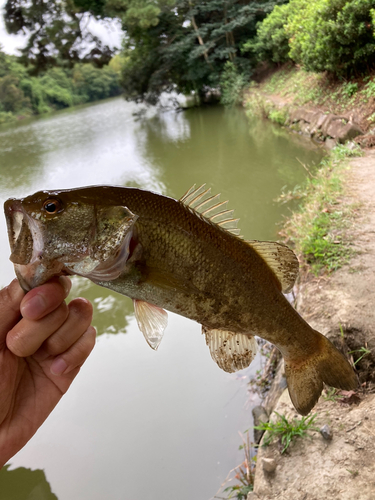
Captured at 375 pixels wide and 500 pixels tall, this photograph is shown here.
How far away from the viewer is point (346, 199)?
5.15m

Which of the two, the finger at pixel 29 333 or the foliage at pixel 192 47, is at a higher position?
the foliage at pixel 192 47

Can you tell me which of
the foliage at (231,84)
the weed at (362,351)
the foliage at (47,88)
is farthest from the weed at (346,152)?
the foliage at (47,88)

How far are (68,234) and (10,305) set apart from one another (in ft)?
1.40

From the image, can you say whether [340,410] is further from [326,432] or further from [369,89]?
[369,89]

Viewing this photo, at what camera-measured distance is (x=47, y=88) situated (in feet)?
175

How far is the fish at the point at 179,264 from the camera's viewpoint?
1.18 metres

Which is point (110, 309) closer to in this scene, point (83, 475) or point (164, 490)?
point (83, 475)

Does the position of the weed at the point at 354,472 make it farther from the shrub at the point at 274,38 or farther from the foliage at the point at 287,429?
the shrub at the point at 274,38

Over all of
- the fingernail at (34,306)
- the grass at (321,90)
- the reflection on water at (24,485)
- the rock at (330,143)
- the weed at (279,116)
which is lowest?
the reflection on water at (24,485)

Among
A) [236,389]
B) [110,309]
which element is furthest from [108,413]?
[110,309]

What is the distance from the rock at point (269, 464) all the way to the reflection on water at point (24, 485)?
199cm

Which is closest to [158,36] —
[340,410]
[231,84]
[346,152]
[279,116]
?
[231,84]

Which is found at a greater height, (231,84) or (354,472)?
(231,84)

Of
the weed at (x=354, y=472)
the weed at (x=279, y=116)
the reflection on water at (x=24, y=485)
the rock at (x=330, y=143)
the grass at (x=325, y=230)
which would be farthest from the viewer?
the weed at (x=279, y=116)
